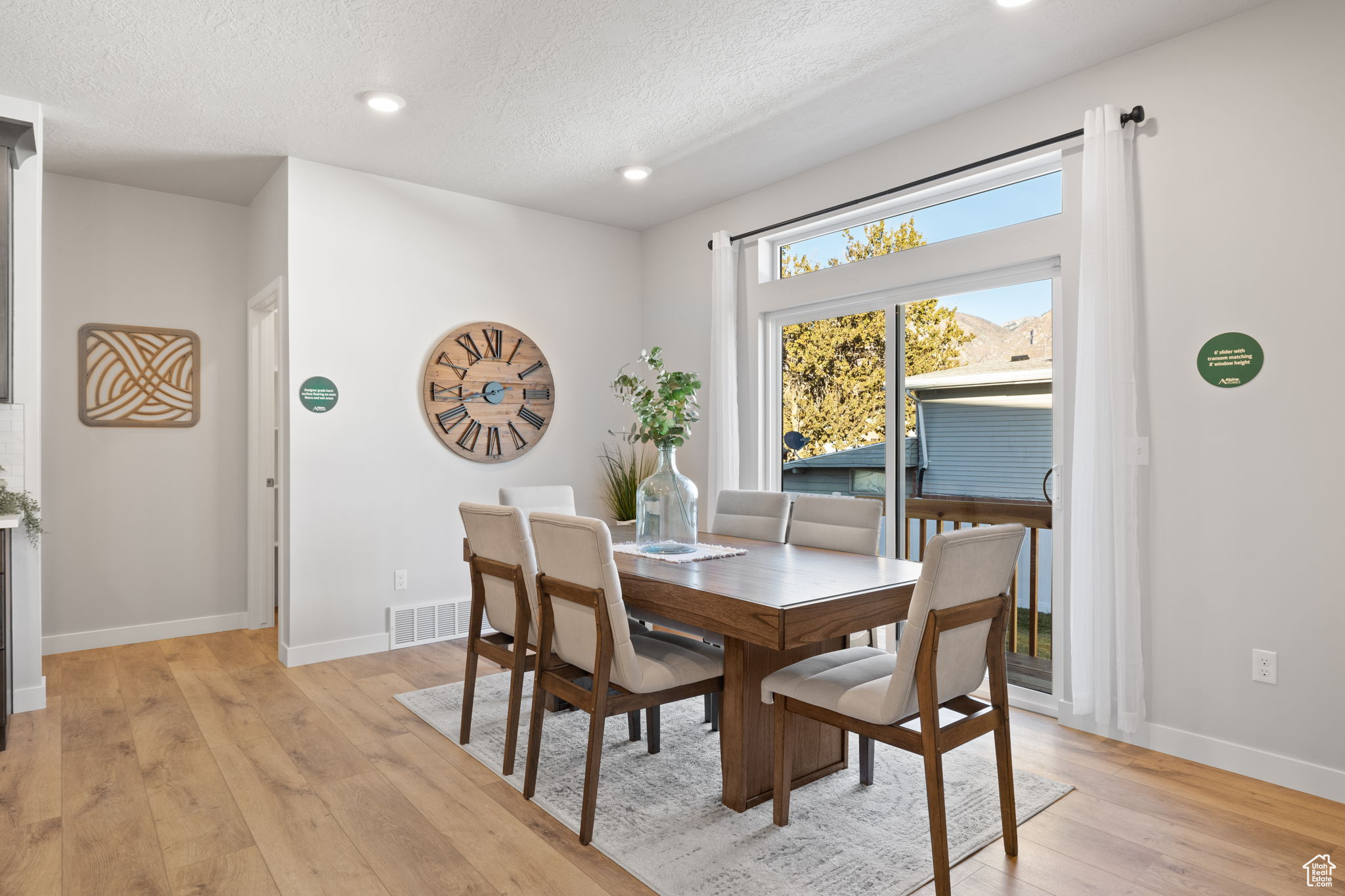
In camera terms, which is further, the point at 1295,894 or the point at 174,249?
the point at 174,249

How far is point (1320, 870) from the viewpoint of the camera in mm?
2121

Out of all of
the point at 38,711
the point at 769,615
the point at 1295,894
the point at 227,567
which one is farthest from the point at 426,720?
the point at 1295,894

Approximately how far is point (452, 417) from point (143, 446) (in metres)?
1.84

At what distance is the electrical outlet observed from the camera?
106 inches

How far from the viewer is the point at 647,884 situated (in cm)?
206

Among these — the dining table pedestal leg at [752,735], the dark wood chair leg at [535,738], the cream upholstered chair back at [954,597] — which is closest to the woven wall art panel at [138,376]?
the dark wood chair leg at [535,738]

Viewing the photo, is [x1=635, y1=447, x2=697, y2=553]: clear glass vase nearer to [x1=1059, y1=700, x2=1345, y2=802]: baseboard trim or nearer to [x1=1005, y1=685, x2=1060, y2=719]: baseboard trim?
[x1=1005, y1=685, x2=1060, y2=719]: baseboard trim

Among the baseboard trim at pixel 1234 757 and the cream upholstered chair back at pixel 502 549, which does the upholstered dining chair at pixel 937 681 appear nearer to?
the cream upholstered chair back at pixel 502 549

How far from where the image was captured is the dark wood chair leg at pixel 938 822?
6.22 ft

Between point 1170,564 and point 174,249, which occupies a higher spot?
point 174,249

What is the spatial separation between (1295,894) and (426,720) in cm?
295

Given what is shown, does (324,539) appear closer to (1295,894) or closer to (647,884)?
(647,884)

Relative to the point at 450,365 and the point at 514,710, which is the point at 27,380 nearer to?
the point at 450,365

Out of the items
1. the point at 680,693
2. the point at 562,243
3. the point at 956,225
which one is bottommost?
the point at 680,693
